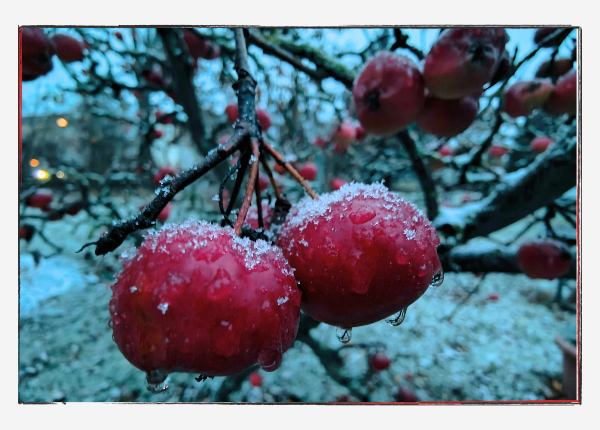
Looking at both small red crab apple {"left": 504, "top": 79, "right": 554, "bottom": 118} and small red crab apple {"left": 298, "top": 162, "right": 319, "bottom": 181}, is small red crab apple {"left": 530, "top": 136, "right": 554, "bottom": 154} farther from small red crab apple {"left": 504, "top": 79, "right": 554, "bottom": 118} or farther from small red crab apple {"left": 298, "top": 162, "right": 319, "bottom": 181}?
small red crab apple {"left": 298, "top": 162, "right": 319, "bottom": 181}

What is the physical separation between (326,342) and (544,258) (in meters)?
0.98

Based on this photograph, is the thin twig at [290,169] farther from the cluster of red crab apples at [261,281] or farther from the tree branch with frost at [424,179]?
the tree branch with frost at [424,179]

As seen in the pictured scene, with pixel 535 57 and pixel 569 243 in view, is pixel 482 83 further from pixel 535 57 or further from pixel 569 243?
pixel 569 243

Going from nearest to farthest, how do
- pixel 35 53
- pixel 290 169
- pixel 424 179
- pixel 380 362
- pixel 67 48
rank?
pixel 290 169 → pixel 35 53 → pixel 67 48 → pixel 424 179 → pixel 380 362

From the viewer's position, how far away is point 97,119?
1.01 metres

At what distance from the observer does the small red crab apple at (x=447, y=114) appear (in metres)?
0.75

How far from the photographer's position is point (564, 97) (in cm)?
80

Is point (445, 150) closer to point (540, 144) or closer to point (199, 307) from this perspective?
point (540, 144)

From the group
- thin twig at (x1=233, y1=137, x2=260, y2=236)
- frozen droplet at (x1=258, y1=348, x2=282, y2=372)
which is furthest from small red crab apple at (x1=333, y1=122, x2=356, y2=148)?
frozen droplet at (x1=258, y1=348, x2=282, y2=372)

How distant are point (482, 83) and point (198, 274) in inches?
26.6

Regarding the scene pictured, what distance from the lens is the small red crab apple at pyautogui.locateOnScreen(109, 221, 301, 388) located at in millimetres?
303

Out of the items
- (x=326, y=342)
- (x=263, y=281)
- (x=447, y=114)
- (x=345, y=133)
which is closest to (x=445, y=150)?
(x=345, y=133)

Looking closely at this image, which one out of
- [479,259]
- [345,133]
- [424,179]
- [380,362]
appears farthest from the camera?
[345,133]
